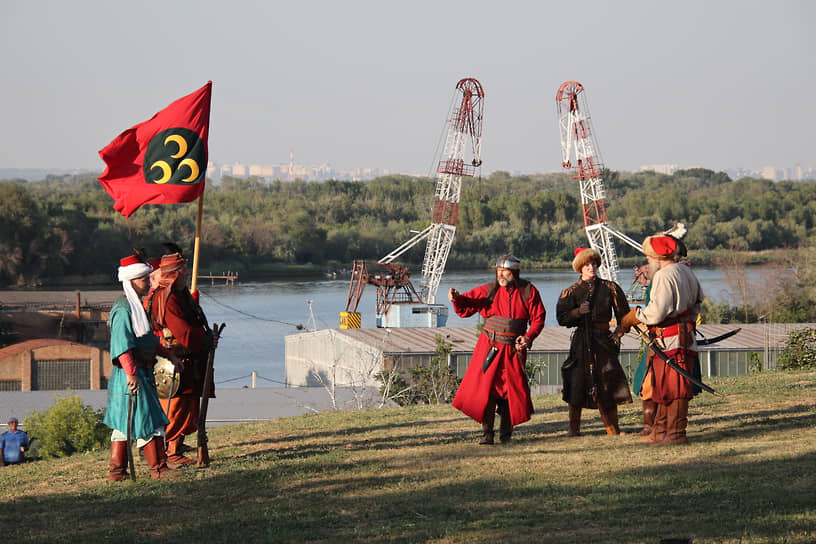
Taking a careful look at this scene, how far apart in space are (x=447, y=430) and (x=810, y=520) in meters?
4.24

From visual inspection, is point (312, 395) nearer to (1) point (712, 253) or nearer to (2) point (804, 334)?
(2) point (804, 334)

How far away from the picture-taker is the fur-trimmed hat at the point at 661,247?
7227 mm

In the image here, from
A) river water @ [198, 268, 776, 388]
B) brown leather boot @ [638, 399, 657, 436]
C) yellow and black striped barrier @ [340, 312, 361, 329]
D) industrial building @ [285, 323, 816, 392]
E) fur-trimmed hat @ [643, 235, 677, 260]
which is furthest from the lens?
yellow and black striped barrier @ [340, 312, 361, 329]

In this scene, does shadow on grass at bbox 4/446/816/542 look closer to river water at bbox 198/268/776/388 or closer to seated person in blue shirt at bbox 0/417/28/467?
seated person in blue shirt at bbox 0/417/28/467

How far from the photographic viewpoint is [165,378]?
24.4 ft

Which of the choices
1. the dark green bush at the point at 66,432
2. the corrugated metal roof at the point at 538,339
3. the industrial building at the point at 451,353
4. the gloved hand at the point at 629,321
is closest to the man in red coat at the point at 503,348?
the gloved hand at the point at 629,321

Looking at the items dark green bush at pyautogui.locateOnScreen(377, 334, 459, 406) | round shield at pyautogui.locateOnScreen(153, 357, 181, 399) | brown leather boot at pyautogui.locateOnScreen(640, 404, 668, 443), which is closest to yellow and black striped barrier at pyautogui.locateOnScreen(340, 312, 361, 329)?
dark green bush at pyautogui.locateOnScreen(377, 334, 459, 406)

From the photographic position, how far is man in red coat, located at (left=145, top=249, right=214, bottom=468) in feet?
24.2

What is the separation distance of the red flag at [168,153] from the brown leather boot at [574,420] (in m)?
3.71

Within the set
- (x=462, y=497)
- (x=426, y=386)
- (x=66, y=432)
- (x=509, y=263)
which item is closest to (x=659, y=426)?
(x=509, y=263)

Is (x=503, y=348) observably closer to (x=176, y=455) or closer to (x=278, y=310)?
(x=176, y=455)

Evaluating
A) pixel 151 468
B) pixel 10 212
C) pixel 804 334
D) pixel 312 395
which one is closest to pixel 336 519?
pixel 151 468

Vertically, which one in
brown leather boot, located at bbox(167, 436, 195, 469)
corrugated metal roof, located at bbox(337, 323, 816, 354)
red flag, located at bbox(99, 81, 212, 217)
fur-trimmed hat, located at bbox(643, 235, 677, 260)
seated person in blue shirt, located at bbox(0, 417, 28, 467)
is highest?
red flag, located at bbox(99, 81, 212, 217)

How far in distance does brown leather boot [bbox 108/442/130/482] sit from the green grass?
0.33 ft
